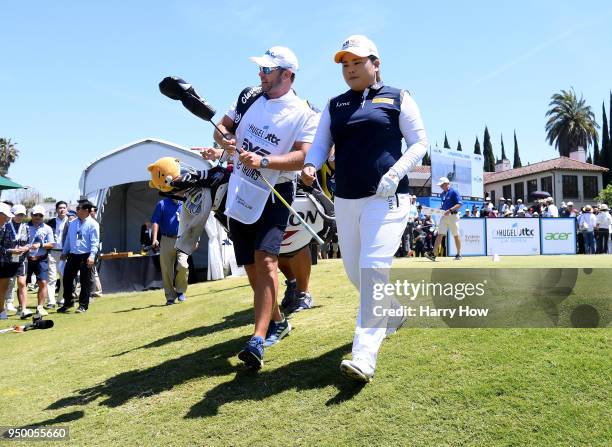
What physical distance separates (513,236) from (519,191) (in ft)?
154

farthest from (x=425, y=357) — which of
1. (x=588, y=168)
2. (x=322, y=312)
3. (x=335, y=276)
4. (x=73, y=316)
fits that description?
(x=588, y=168)

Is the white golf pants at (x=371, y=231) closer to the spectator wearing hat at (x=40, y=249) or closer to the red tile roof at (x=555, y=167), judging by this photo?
the spectator wearing hat at (x=40, y=249)

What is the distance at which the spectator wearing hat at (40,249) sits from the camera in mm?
10453

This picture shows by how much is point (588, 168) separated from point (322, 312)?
62450 millimetres

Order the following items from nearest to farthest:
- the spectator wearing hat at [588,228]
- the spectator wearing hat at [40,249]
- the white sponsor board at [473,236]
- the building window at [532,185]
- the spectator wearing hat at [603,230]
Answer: the spectator wearing hat at [40,249] < the white sponsor board at [473,236] < the spectator wearing hat at [588,228] < the spectator wearing hat at [603,230] < the building window at [532,185]

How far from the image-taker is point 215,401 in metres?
3.53

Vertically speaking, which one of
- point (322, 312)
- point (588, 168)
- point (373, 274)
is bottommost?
point (322, 312)

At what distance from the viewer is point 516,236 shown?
20609mm

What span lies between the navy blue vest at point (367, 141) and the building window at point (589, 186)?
63862mm

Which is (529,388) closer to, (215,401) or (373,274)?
(373,274)

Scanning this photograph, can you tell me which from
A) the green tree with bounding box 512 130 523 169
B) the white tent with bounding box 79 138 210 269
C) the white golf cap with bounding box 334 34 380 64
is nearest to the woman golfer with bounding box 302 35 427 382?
the white golf cap with bounding box 334 34 380 64

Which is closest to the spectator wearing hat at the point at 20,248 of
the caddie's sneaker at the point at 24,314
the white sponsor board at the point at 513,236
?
the caddie's sneaker at the point at 24,314

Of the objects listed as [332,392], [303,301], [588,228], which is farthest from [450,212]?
[332,392]

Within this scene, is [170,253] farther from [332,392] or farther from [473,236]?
[473,236]
